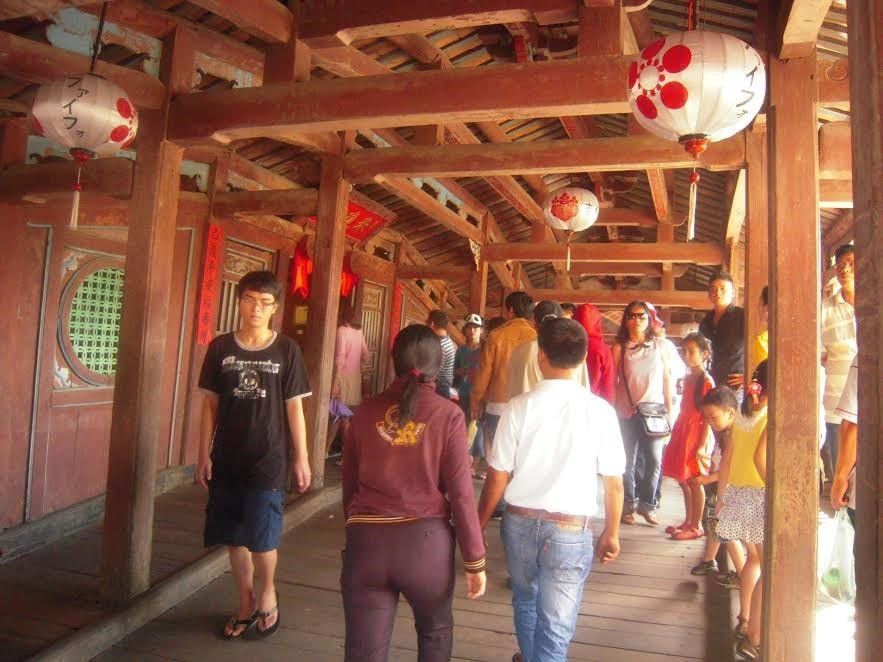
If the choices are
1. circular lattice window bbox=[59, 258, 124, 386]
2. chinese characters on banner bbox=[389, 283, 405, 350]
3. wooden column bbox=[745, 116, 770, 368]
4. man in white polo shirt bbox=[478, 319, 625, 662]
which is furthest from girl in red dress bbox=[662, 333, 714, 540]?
chinese characters on banner bbox=[389, 283, 405, 350]

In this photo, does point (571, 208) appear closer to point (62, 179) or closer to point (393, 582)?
point (62, 179)

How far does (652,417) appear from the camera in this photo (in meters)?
5.31

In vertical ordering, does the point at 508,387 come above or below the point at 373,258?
below

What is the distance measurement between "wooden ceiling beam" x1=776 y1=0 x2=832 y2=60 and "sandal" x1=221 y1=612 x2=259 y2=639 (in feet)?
12.8

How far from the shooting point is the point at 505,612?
12.9 feet

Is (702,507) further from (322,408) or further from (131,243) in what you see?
(131,243)

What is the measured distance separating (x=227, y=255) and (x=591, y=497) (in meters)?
5.68

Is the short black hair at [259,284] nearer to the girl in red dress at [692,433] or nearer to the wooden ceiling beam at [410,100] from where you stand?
the wooden ceiling beam at [410,100]

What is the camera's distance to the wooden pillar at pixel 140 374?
150 inches

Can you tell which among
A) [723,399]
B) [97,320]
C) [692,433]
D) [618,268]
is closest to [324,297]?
[97,320]

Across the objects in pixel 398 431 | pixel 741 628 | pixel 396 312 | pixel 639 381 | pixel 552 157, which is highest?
pixel 552 157

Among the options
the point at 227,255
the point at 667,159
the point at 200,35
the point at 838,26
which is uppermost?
the point at 838,26

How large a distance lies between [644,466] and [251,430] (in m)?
3.56

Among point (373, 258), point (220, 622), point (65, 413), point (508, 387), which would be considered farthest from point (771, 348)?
point (373, 258)
